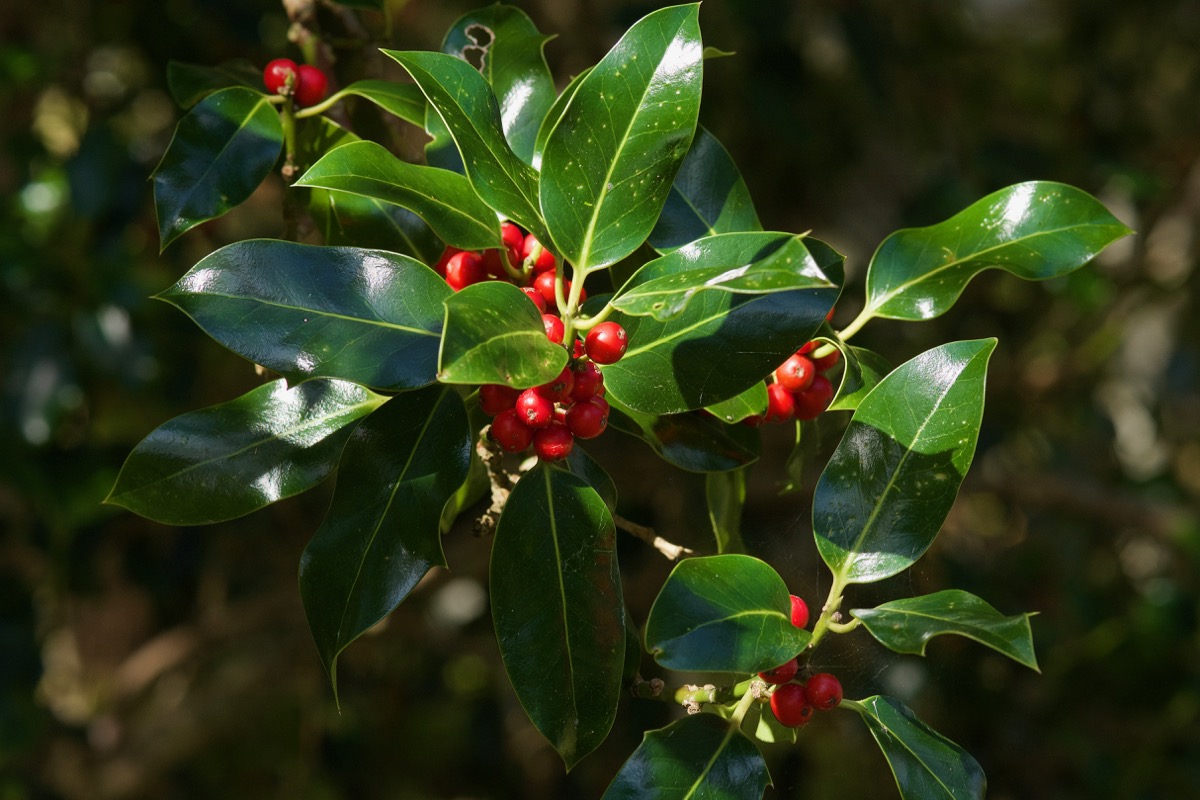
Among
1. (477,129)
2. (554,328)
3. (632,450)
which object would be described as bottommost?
(632,450)

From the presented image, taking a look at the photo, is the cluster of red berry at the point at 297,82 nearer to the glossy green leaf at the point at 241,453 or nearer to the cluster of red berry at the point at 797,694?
the glossy green leaf at the point at 241,453

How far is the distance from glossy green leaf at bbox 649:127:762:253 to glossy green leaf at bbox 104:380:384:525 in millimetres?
238

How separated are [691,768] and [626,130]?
38 cm

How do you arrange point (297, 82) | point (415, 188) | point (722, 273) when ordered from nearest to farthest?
point (722, 273) → point (415, 188) → point (297, 82)

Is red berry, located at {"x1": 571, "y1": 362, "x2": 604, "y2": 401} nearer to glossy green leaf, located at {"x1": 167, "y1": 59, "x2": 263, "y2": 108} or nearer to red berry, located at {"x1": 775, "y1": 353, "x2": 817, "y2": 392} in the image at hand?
red berry, located at {"x1": 775, "y1": 353, "x2": 817, "y2": 392}

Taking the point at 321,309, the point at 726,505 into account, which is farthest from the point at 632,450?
the point at 321,309

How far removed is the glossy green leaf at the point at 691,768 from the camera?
0.61 m

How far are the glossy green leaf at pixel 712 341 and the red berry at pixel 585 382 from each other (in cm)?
1

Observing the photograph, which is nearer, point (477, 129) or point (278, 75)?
point (477, 129)

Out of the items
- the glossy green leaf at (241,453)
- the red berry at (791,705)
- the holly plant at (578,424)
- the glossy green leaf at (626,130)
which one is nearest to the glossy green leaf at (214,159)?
the holly plant at (578,424)

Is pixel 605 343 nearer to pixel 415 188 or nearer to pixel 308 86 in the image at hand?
pixel 415 188

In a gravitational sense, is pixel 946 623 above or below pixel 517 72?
below

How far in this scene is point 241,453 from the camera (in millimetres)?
650

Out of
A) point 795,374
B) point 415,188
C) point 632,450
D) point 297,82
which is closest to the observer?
point 415,188
